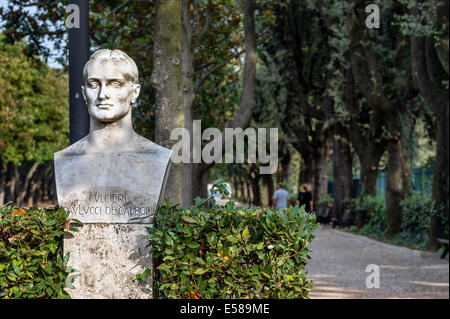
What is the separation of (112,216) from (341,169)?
72.0ft

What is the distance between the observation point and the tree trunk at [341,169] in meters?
25.2

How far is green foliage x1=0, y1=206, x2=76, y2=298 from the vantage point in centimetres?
432

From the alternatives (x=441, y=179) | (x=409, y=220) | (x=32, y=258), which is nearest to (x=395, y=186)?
(x=409, y=220)

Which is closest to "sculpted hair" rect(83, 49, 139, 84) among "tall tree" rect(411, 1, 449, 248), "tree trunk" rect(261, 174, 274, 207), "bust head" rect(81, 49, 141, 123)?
"bust head" rect(81, 49, 141, 123)

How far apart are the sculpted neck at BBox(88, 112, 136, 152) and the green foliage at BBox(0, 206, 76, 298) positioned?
0.62 m

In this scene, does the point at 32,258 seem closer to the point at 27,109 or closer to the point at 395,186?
the point at 395,186

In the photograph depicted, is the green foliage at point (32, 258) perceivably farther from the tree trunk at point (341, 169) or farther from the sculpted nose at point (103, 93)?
the tree trunk at point (341, 169)

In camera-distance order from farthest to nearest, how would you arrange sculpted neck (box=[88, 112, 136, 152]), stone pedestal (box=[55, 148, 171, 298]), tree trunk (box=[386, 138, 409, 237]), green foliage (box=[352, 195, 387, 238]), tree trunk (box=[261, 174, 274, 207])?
tree trunk (box=[261, 174, 274, 207]) < green foliage (box=[352, 195, 387, 238]) < tree trunk (box=[386, 138, 409, 237]) < sculpted neck (box=[88, 112, 136, 152]) < stone pedestal (box=[55, 148, 171, 298])

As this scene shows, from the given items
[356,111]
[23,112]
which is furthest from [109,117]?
[23,112]

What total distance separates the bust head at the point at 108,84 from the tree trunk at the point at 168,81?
189 cm

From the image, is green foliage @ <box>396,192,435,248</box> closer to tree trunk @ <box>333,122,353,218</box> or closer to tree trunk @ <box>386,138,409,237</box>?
tree trunk @ <box>386,138,409,237</box>

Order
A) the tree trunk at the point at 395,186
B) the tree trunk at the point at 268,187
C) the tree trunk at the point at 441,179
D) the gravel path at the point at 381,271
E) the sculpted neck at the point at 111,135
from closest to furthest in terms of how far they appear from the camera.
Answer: the sculpted neck at the point at 111,135
the gravel path at the point at 381,271
the tree trunk at the point at 441,179
the tree trunk at the point at 395,186
the tree trunk at the point at 268,187

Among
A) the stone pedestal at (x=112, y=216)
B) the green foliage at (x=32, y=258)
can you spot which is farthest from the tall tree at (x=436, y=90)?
the green foliage at (x=32, y=258)
